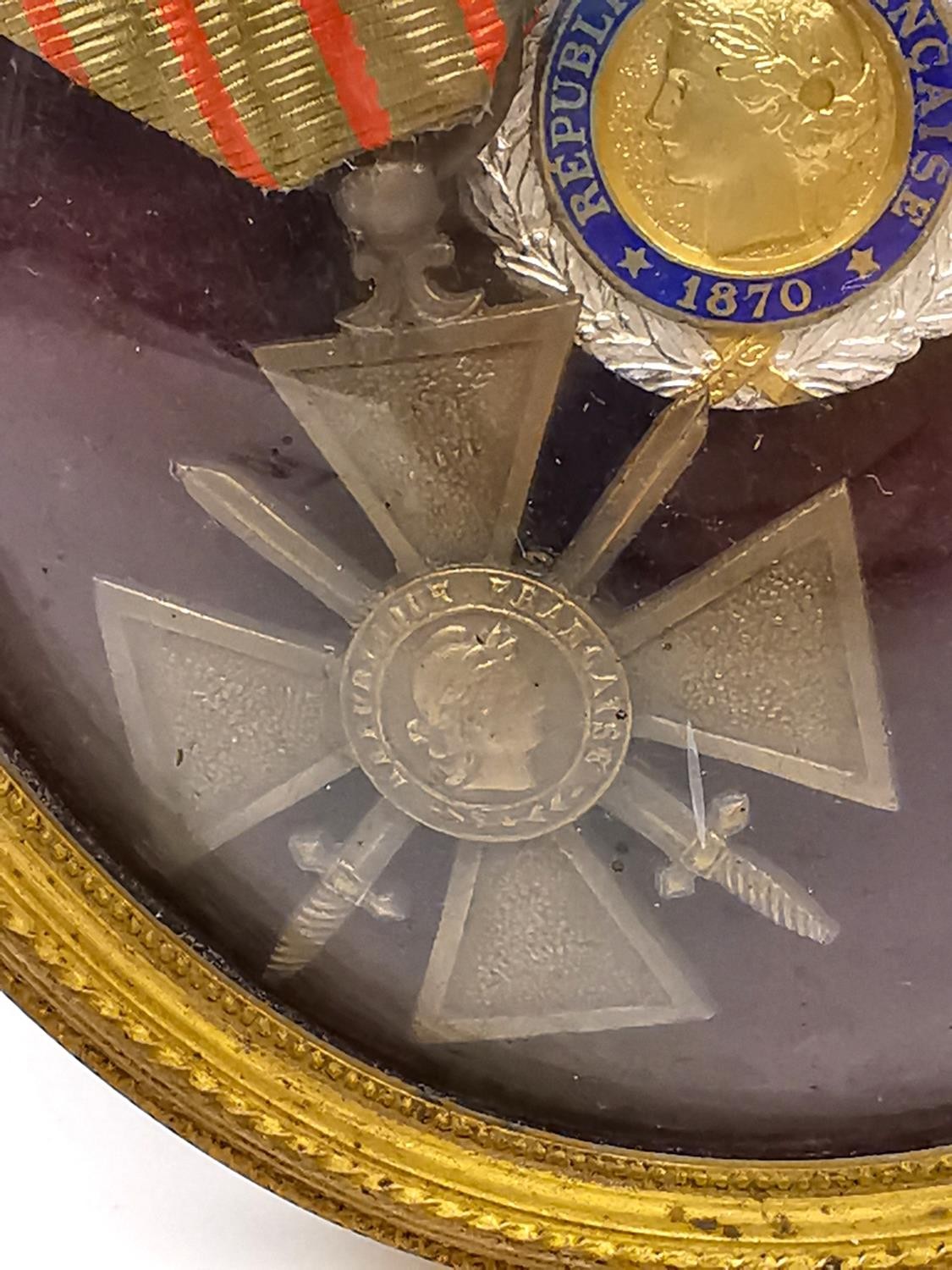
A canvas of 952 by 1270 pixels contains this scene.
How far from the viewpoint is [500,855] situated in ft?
2.58

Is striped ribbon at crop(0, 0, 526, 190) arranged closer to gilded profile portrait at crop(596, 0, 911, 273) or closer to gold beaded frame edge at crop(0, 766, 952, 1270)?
gilded profile portrait at crop(596, 0, 911, 273)

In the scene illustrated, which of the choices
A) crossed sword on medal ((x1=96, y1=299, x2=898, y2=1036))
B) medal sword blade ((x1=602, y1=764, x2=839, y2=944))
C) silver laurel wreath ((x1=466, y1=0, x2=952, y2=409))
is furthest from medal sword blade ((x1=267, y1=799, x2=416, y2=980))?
silver laurel wreath ((x1=466, y1=0, x2=952, y2=409))

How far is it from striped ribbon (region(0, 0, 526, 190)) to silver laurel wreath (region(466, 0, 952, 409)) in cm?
4

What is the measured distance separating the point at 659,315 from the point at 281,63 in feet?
0.74

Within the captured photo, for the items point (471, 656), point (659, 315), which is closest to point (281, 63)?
point (659, 315)

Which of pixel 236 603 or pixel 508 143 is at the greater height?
pixel 508 143

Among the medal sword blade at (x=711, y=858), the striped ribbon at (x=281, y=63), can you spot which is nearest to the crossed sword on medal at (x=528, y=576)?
the medal sword blade at (x=711, y=858)

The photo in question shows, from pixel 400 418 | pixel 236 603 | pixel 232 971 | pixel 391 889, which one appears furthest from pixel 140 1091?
pixel 400 418

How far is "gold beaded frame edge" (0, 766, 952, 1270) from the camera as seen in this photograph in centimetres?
80

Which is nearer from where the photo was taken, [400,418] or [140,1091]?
[400,418]

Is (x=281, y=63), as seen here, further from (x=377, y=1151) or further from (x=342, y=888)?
(x=377, y=1151)

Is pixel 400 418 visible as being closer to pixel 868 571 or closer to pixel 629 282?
pixel 629 282

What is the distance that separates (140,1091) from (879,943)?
0.48 m

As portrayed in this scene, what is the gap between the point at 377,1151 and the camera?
2.68 ft
